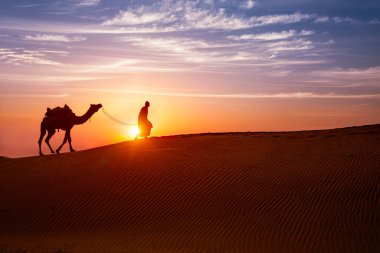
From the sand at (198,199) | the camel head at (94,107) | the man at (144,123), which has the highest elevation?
the camel head at (94,107)

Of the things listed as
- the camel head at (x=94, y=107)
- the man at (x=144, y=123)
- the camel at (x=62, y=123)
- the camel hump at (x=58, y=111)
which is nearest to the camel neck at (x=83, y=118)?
the camel at (x=62, y=123)

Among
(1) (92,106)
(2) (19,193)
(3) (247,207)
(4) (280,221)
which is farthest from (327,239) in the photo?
(1) (92,106)

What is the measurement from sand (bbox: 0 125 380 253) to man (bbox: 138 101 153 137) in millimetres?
1745

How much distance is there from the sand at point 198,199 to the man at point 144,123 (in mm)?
1745

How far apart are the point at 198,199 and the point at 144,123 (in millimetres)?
9147

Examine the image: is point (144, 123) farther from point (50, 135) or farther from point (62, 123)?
point (50, 135)

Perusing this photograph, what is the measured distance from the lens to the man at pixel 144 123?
27.3 m

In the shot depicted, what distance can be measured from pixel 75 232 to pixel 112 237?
1.75 metres

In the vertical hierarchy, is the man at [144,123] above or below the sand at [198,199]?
above

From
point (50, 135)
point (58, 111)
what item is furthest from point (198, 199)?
point (50, 135)

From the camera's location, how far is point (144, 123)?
2758 cm

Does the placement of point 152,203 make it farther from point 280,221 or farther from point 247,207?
point 280,221

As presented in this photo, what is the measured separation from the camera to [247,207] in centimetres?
1845

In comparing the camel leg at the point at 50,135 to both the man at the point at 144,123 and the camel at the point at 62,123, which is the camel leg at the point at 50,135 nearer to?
the camel at the point at 62,123
